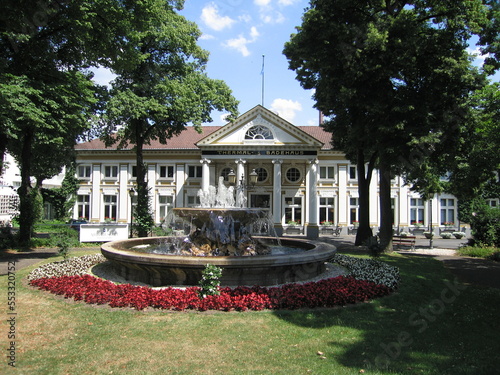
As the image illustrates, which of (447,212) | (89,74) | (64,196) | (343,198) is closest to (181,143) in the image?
(64,196)

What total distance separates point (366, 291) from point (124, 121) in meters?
18.4

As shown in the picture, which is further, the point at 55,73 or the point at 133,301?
the point at 55,73

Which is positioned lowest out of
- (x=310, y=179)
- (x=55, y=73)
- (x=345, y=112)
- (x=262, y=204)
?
(x=262, y=204)

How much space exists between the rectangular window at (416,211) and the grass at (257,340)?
1211 inches

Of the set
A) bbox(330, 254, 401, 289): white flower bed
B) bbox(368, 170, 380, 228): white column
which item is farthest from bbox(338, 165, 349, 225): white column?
bbox(330, 254, 401, 289): white flower bed

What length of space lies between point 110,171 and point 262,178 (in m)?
16.9

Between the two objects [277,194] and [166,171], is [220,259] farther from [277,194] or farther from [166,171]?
[166,171]

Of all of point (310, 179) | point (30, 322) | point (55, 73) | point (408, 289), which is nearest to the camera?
point (30, 322)

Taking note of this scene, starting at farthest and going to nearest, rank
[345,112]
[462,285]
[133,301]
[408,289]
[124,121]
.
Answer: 1. [124,121]
2. [345,112]
3. [462,285]
4. [408,289]
5. [133,301]

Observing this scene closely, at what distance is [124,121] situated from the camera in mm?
22188

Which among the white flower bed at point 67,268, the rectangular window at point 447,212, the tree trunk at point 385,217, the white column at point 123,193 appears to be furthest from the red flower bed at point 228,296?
the rectangular window at point 447,212

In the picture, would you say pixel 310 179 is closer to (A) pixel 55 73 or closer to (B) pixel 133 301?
(A) pixel 55 73

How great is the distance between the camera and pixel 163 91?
22.1 metres

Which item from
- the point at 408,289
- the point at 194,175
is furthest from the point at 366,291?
the point at 194,175
